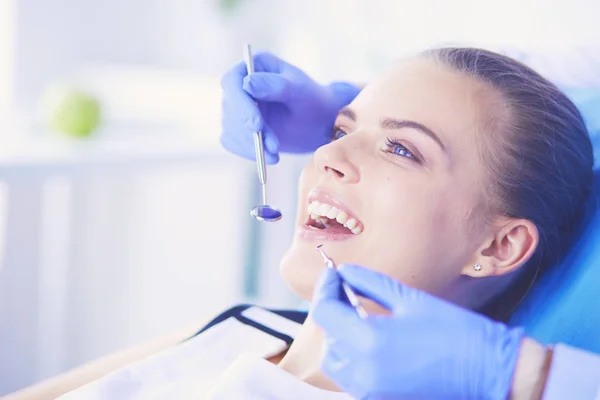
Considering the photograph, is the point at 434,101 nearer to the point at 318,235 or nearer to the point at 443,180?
the point at 443,180

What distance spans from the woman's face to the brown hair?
32 mm

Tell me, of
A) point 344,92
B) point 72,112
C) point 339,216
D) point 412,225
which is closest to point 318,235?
point 339,216

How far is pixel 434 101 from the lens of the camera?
43.7 inches

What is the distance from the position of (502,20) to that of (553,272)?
107 cm

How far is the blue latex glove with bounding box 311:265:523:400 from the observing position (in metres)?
0.82

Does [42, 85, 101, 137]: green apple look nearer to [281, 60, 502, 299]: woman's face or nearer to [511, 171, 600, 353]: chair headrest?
[281, 60, 502, 299]: woman's face

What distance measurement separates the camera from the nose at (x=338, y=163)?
43.1 inches

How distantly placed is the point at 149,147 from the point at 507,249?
129 centimetres

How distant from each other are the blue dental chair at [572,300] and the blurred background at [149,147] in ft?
2.87

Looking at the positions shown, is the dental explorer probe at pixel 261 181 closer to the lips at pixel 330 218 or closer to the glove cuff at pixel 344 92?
the lips at pixel 330 218

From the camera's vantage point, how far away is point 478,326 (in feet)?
2.72

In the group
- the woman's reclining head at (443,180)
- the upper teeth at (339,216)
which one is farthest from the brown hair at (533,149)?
the upper teeth at (339,216)

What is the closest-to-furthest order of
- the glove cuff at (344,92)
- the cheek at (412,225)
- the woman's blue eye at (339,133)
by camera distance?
the cheek at (412,225) < the woman's blue eye at (339,133) < the glove cuff at (344,92)

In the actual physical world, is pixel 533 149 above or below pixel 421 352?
above
